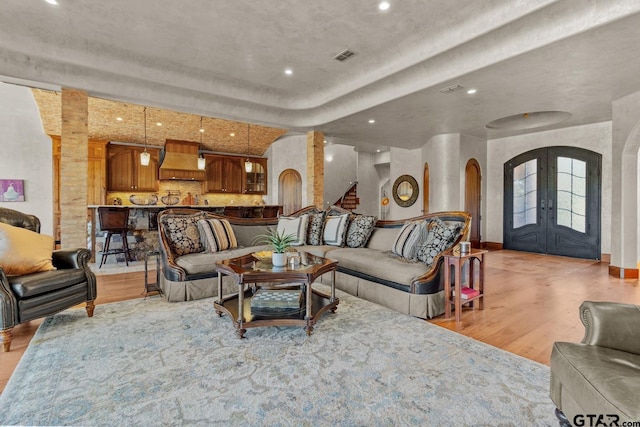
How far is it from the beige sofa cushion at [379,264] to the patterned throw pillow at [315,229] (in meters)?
0.54

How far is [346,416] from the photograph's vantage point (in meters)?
1.54

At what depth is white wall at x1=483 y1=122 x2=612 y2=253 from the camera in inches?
235

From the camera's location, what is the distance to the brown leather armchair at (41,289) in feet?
7.39

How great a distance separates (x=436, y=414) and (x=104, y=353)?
2.20 m

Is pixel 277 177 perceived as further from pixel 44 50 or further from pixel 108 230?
pixel 44 50

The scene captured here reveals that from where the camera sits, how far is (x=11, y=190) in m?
6.79

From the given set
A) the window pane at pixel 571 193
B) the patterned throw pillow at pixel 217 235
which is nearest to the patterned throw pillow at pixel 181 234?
the patterned throw pillow at pixel 217 235

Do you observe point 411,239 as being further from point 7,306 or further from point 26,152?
point 26,152

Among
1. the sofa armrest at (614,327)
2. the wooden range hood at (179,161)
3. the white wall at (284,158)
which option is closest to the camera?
the sofa armrest at (614,327)

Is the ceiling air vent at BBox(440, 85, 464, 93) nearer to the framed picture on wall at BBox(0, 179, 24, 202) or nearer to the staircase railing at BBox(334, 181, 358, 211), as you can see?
the staircase railing at BBox(334, 181, 358, 211)

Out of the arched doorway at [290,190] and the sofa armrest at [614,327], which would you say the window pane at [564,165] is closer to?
the arched doorway at [290,190]

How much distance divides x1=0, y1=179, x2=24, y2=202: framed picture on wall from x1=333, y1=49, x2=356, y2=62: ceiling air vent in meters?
7.48

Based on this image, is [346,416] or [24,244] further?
[24,244]

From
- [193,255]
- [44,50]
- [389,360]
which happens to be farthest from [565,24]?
[44,50]
